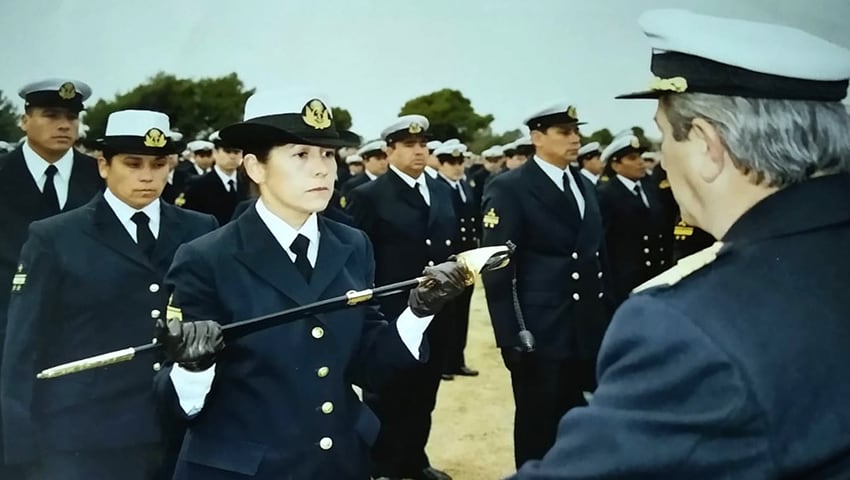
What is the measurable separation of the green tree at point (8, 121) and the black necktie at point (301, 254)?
2.20 ft

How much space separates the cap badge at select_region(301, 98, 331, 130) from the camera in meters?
1.28

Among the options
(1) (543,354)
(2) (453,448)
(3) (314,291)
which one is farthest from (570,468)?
(2) (453,448)

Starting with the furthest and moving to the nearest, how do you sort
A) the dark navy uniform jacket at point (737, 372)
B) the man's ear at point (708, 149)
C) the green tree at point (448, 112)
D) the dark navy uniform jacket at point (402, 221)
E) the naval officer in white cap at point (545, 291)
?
the dark navy uniform jacket at point (402, 221)
the naval officer in white cap at point (545, 291)
the green tree at point (448, 112)
the man's ear at point (708, 149)
the dark navy uniform jacket at point (737, 372)

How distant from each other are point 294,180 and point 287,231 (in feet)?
0.28

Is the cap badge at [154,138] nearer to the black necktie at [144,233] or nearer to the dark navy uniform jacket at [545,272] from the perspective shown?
the black necktie at [144,233]

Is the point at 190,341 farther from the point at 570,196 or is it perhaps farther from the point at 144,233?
the point at 570,196

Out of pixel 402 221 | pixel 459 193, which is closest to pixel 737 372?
pixel 402 221

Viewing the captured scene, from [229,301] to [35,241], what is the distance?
52 cm

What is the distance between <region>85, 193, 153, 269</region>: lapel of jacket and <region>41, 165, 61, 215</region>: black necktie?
0.30 ft

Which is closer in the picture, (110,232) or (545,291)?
(110,232)

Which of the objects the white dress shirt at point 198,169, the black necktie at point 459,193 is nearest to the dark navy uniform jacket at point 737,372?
the white dress shirt at point 198,169

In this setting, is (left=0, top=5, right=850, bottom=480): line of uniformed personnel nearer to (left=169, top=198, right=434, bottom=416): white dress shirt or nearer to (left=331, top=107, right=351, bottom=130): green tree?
(left=169, top=198, right=434, bottom=416): white dress shirt

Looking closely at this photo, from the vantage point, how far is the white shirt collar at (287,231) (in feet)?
4.10

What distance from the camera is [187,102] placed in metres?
1.58
